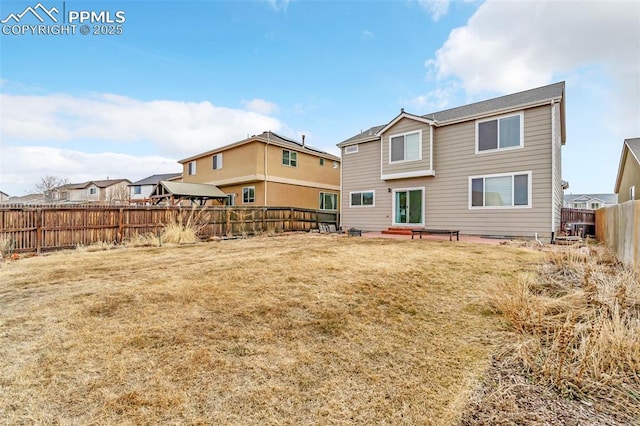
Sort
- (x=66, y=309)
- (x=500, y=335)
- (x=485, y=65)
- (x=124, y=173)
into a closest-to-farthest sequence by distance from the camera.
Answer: (x=500, y=335) → (x=66, y=309) → (x=485, y=65) → (x=124, y=173)

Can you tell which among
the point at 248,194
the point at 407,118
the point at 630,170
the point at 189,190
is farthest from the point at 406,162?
the point at 189,190

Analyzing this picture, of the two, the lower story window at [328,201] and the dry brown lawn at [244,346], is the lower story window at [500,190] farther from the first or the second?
the lower story window at [328,201]

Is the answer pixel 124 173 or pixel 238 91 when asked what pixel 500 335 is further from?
pixel 124 173

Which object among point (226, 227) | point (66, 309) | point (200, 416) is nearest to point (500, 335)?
point (200, 416)

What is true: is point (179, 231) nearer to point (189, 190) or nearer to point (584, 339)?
point (189, 190)

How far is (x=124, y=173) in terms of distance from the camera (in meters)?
47.6

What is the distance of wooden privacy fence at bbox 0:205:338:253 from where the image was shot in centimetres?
812

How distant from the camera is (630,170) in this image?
14.6m

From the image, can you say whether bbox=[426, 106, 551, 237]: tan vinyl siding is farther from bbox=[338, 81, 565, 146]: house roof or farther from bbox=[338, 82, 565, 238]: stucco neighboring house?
bbox=[338, 81, 565, 146]: house roof

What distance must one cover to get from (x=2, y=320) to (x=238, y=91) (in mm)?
15053

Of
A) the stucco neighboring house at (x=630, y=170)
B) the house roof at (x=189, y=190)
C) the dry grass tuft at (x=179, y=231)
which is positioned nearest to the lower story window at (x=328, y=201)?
the house roof at (x=189, y=190)

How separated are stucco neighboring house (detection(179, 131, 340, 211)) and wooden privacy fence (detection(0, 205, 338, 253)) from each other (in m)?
3.88

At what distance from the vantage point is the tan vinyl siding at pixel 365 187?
1457 cm

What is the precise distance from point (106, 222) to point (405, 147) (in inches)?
484
